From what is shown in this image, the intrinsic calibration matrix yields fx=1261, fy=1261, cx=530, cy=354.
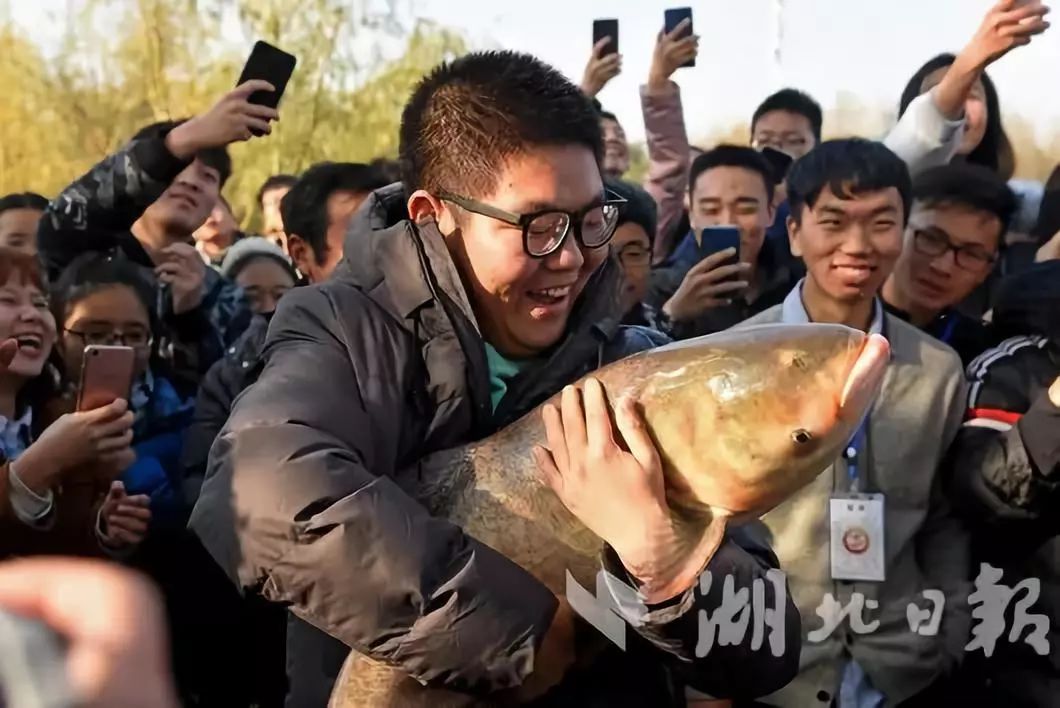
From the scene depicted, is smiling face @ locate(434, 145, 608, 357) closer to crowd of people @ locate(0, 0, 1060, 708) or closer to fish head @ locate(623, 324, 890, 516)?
crowd of people @ locate(0, 0, 1060, 708)

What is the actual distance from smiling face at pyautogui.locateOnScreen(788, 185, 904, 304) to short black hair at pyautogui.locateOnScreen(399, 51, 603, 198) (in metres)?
1.19

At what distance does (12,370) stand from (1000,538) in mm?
2002

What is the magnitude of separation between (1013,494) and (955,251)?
896 mm

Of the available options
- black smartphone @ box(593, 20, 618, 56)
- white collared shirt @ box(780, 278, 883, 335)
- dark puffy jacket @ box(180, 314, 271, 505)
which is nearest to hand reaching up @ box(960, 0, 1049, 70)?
white collared shirt @ box(780, 278, 883, 335)

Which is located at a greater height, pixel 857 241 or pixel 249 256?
pixel 857 241

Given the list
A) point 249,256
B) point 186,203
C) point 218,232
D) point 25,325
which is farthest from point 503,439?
point 218,232

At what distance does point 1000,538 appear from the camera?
238 cm

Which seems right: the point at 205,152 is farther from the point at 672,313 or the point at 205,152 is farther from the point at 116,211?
the point at 672,313

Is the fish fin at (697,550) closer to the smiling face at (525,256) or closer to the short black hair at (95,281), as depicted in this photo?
the smiling face at (525,256)

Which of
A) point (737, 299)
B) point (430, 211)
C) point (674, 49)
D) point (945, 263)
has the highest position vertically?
point (674, 49)

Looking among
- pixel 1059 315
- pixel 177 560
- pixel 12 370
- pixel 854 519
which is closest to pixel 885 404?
pixel 854 519

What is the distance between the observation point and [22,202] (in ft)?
13.9

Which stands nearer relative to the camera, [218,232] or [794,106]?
[794,106]

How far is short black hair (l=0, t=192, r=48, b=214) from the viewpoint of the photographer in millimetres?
4168
